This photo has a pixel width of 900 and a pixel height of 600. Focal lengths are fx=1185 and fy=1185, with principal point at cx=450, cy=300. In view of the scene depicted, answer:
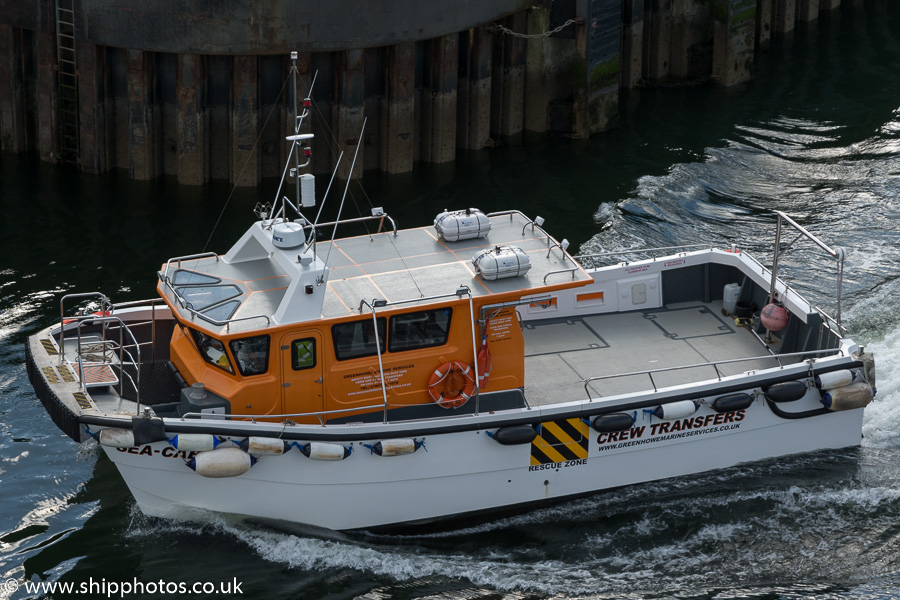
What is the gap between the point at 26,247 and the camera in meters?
18.7

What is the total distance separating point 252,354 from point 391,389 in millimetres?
1586

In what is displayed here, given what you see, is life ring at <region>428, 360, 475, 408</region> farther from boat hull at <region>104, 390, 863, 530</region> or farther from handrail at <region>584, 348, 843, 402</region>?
handrail at <region>584, 348, 843, 402</region>

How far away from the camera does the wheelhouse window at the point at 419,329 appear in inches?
499

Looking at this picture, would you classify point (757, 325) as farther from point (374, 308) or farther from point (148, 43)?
point (148, 43)

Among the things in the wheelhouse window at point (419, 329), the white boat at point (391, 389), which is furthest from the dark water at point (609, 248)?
the wheelhouse window at point (419, 329)

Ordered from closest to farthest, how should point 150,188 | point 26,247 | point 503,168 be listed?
1. point 26,247
2. point 150,188
3. point 503,168

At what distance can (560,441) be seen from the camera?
43.7 ft

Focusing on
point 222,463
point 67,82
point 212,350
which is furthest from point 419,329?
point 67,82

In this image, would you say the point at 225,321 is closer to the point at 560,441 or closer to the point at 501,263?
the point at 501,263

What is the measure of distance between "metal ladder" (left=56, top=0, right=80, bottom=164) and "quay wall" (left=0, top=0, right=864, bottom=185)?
0.9 inches

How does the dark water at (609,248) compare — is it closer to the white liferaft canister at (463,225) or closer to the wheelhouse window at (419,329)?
the wheelhouse window at (419,329)

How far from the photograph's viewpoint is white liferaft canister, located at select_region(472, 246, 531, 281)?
12820mm

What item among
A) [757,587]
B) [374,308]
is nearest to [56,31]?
[374,308]

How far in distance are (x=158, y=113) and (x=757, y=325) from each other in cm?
1052
